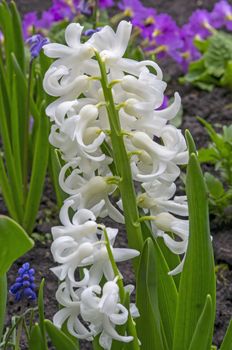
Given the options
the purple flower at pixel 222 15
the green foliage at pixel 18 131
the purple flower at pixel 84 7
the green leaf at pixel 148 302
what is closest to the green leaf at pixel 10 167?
the green foliage at pixel 18 131

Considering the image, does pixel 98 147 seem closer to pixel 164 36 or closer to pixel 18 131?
pixel 18 131

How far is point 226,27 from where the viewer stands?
427 centimetres

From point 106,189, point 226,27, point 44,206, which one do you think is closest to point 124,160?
point 106,189

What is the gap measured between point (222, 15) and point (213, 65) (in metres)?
0.42

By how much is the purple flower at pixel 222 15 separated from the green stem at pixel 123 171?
2667 mm

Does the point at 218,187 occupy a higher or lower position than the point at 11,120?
lower

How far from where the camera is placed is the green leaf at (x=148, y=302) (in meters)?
1.41

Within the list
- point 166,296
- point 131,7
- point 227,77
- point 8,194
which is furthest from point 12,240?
point 131,7

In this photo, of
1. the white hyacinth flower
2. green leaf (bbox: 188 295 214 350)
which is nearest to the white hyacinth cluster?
the white hyacinth flower

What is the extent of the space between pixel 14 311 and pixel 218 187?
0.77m

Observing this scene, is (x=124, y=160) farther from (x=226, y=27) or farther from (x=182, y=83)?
(x=226, y=27)

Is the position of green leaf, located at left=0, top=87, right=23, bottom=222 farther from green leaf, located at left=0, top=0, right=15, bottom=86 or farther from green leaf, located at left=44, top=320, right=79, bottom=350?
green leaf, located at left=44, top=320, right=79, bottom=350

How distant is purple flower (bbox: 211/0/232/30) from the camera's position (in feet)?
13.1

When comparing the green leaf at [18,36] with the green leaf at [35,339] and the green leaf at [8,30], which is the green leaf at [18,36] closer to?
the green leaf at [8,30]
